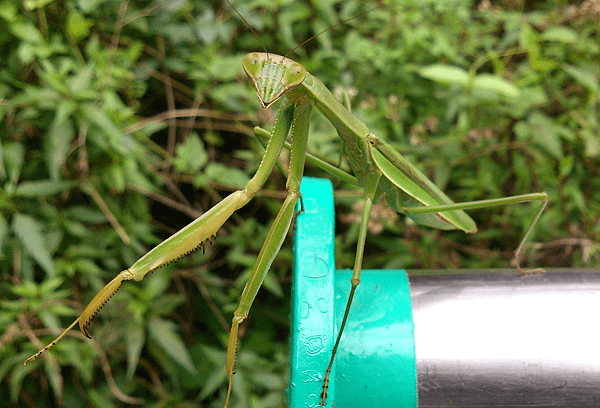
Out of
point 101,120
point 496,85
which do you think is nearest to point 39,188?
point 101,120

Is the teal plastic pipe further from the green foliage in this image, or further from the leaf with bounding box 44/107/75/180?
the leaf with bounding box 44/107/75/180

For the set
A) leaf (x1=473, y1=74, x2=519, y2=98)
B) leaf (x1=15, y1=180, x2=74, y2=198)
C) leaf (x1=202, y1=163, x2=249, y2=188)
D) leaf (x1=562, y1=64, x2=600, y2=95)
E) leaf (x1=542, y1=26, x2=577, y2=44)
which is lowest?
leaf (x1=15, y1=180, x2=74, y2=198)

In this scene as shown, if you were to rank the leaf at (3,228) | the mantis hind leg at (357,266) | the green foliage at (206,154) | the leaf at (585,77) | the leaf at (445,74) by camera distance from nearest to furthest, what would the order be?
the mantis hind leg at (357,266)
the leaf at (3,228)
the green foliage at (206,154)
the leaf at (445,74)
the leaf at (585,77)

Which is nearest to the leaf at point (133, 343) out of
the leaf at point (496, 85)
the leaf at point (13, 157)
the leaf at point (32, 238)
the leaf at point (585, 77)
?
the leaf at point (32, 238)

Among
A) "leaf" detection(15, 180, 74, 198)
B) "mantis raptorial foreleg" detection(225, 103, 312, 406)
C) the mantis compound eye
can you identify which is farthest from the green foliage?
the mantis compound eye

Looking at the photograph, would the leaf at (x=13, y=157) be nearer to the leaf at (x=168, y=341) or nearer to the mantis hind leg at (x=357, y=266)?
the leaf at (x=168, y=341)

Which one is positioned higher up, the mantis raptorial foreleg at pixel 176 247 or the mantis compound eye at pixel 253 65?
the mantis compound eye at pixel 253 65

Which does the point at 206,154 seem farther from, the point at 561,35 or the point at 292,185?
the point at 561,35
